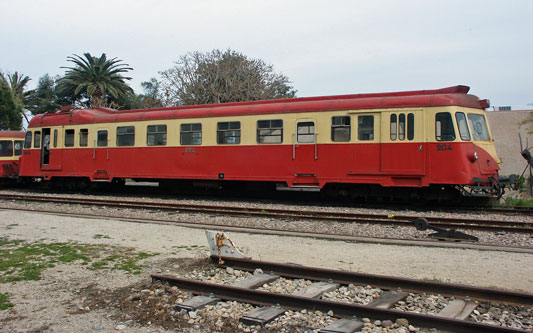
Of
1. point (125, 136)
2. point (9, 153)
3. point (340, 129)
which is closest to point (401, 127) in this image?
point (340, 129)

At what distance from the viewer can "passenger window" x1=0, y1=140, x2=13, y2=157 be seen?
22.5 m

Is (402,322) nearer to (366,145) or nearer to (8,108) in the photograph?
(366,145)

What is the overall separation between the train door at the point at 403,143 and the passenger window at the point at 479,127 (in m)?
1.39

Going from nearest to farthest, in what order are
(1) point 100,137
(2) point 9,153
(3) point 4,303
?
(3) point 4,303 < (1) point 100,137 < (2) point 9,153

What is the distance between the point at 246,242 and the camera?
871 centimetres

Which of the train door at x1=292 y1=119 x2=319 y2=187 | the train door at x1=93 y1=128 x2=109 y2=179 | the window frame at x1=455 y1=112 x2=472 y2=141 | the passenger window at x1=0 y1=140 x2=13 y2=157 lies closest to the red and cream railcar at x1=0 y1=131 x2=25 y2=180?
the passenger window at x1=0 y1=140 x2=13 y2=157

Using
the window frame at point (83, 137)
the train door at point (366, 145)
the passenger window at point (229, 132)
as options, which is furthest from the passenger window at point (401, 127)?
the window frame at point (83, 137)

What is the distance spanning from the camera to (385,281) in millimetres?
5496

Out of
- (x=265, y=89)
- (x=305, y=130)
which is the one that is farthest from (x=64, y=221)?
(x=265, y=89)

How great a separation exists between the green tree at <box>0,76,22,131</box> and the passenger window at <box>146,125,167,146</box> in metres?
23.7

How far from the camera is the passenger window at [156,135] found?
55.1 ft

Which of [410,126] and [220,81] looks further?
[220,81]

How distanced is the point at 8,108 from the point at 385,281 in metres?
36.9

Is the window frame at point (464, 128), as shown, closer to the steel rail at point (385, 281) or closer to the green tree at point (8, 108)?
the steel rail at point (385, 281)
